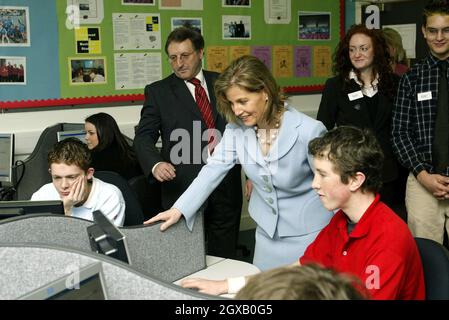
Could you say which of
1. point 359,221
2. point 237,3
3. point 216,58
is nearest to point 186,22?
point 216,58

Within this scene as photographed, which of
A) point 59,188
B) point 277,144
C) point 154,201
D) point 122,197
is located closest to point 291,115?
point 277,144

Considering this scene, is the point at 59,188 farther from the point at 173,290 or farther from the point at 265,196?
the point at 173,290

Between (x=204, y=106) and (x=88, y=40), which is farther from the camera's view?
(x=88, y=40)

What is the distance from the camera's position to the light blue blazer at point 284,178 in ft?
6.63

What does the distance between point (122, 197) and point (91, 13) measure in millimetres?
1904

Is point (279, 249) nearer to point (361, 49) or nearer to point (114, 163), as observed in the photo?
point (361, 49)

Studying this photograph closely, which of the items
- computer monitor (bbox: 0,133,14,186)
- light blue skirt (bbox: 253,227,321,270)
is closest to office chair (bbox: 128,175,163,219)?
computer monitor (bbox: 0,133,14,186)

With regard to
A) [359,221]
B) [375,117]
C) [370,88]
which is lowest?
[359,221]

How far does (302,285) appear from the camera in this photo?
837 mm

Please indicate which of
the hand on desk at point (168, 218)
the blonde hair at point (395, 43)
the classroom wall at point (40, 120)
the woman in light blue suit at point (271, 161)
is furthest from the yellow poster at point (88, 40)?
the hand on desk at point (168, 218)

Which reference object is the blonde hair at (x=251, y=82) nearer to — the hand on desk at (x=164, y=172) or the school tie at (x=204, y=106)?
the hand on desk at (x=164, y=172)

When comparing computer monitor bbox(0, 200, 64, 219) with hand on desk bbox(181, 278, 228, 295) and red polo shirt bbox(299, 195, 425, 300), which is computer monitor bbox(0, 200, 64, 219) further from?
red polo shirt bbox(299, 195, 425, 300)

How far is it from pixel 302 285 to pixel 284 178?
3.91ft

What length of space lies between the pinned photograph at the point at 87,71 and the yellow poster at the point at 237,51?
979mm
